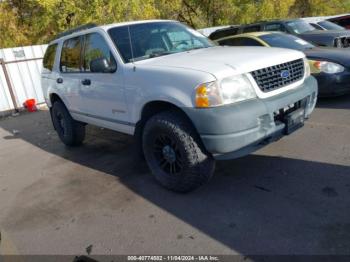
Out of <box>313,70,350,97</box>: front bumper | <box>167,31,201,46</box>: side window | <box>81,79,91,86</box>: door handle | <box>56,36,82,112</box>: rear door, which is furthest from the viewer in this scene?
<box>313,70,350,97</box>: front bumper

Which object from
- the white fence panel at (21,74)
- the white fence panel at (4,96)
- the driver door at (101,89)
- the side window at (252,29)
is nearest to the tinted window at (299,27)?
the side window at (252,29)

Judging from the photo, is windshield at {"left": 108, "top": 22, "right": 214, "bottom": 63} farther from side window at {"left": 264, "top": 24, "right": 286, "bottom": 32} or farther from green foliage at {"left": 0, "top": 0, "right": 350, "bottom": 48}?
green foliage at {"left": 0, "top": 0, "right": 350, "bottom": 48}

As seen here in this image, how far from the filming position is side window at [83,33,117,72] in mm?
4441

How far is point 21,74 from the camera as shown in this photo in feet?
35.9

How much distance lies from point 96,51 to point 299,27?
22.8 feet

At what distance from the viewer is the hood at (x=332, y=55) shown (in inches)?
251

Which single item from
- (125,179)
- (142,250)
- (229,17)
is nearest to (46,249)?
(142,250)

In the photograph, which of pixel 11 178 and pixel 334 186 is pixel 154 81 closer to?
pixel 334 186

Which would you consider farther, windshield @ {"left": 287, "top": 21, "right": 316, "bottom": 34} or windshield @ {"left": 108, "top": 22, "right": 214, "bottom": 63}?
windshield @ {"left": 287, "top": 21, "right": 316, "bottom": 34}

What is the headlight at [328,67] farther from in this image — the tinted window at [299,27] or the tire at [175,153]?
the tire at [175,153]

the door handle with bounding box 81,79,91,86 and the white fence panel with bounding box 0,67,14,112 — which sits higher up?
the door handle with bounding box 81,79,91,86

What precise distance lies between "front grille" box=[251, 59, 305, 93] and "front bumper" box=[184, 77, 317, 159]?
167 mm

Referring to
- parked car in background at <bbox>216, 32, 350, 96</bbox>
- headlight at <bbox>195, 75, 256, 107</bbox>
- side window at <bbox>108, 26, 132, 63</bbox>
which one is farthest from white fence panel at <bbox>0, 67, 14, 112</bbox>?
headlight at <bbox>195, 75, 256, 107</bbox>

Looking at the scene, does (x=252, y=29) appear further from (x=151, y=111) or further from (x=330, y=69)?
(x=151, y=111)
